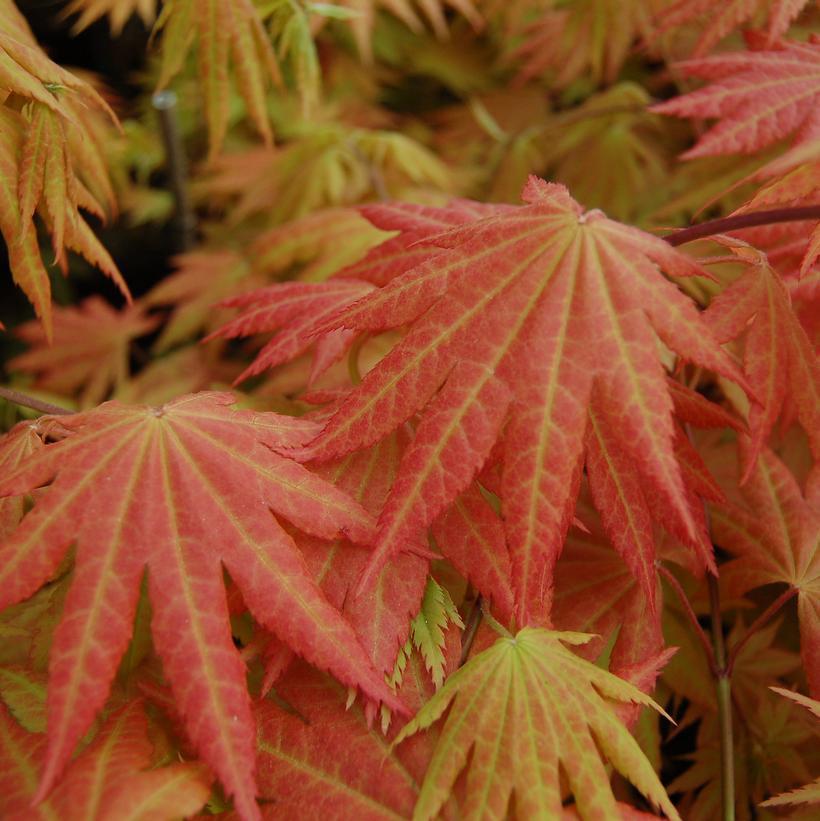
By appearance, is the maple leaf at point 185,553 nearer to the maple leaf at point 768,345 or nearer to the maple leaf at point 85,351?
the maple leaf at point 768,345

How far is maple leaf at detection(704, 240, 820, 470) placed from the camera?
736mm

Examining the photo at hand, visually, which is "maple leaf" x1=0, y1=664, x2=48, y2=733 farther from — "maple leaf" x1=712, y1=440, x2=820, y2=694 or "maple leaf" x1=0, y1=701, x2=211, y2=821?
"maple leaf" x1=712, y1=440, x2=820, y2=694

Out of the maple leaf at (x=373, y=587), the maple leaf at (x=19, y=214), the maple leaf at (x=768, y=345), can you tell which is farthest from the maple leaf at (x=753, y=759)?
the maple leaf at (x=19, y=214)

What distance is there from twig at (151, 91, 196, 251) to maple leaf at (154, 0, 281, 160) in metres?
0.45

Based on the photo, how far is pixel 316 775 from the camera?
2.01 ft

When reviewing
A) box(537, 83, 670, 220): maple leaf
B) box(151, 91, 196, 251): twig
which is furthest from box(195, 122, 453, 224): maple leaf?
box(537, 83, 670, 220): maple leaf

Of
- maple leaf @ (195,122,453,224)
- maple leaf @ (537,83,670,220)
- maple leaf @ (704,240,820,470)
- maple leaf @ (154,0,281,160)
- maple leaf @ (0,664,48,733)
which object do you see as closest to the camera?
maple leaf @ (0,664,48,733)

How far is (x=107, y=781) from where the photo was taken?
556mm

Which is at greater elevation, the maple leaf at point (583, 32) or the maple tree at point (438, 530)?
the maple leaf at point (583, 32)

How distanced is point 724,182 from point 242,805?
1309 mm

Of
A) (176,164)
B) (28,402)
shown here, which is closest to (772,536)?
(28,402)

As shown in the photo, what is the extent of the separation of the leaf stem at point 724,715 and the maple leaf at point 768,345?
180mm

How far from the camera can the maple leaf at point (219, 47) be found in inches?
40.6

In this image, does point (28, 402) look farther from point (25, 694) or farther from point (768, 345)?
point (768, 345)
